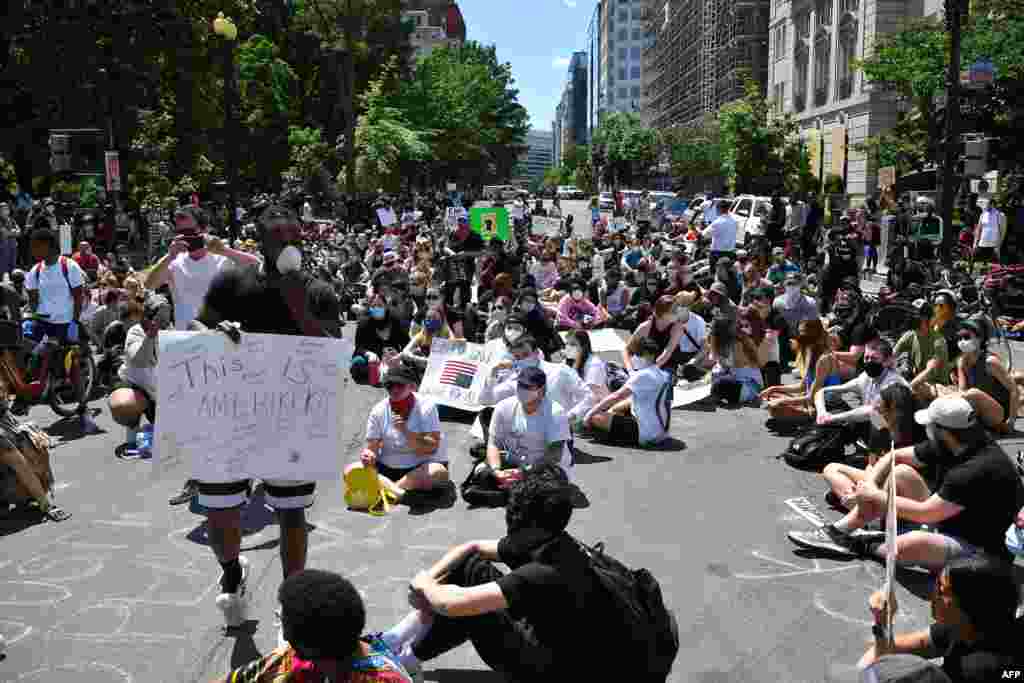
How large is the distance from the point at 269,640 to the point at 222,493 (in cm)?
80

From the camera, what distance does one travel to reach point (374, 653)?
3.07m

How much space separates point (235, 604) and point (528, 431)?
319 cm

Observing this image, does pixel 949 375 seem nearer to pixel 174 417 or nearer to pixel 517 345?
pixel 517 345

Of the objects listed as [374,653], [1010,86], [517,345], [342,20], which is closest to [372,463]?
[517,345]

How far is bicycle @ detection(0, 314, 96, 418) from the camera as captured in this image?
10.2 metres

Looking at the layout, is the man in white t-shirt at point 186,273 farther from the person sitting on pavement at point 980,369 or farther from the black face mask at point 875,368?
the person sitting on pavement at point 980,369

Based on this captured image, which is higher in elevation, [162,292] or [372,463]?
[162,292]

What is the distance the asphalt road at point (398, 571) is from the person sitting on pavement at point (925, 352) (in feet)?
5.98

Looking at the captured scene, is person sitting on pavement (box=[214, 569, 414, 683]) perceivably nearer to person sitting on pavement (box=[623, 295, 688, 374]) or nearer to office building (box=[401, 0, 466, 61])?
person sitting on pavement (box=[623, 295, 688, 374])

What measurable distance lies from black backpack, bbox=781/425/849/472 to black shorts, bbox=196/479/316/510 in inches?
205

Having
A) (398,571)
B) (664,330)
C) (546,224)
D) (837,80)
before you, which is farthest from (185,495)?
(837,80)

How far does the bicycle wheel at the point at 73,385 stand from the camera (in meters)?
10.5

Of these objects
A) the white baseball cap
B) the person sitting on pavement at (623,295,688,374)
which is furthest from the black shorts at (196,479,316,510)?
the person sitting on pavement at (623,295,688,374)

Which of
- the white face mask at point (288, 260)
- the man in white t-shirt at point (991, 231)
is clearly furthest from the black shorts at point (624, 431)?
the man in white t-shirt at point (991, 231)
